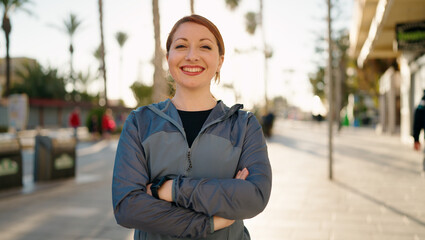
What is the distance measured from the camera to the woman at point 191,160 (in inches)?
65.7

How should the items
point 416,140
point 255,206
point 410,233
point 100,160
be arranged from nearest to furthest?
point 255,206, point 410,233, point 416,140, point 100,160

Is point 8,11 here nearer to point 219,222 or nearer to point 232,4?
point 232,4

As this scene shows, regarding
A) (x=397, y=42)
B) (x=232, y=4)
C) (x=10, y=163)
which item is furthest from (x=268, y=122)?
(x=232, y=4)

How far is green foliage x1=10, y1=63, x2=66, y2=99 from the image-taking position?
156 ft

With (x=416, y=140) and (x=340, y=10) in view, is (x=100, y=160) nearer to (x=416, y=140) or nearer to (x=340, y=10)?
(x=416, y=140)

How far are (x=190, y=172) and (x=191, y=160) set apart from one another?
0.05 m

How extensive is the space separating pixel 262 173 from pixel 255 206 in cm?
15

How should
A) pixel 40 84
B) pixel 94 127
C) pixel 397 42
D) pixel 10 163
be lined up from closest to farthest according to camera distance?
pixel 10 163 < pixel 397 42 < pixel 94 127 < pixel 40 84

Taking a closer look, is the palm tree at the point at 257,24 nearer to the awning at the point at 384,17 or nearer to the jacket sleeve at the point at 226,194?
the awning at the point at 384,17

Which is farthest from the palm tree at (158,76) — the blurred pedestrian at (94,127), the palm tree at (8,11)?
the palm tree at (8,11)

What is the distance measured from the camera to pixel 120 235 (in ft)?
16.0

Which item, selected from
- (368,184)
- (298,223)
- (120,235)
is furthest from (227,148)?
(368,184)

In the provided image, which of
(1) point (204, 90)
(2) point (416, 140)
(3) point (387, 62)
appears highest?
(3) point (387, 62)

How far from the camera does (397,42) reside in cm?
1206
